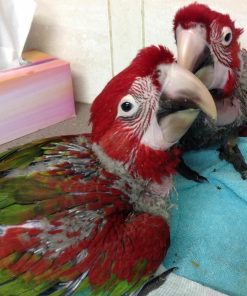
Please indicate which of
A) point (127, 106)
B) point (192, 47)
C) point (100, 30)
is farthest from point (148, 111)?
point (100, 30)

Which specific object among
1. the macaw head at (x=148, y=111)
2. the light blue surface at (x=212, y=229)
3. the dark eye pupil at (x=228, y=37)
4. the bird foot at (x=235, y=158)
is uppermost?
the dark eye pupil at (x=228, y=37)

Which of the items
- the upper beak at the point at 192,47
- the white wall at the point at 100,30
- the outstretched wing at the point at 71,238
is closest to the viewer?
the outstretched wing at the point at 71,238

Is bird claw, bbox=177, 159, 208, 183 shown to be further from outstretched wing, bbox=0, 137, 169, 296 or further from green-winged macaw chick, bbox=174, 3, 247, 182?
outstretched wing, bbox=0, 137, 169, 296

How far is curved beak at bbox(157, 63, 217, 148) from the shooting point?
418 mm

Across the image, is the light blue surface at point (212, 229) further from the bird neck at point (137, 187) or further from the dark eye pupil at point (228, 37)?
the dark eye pupil at point (228, 37)

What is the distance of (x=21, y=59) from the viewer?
832 millimetres

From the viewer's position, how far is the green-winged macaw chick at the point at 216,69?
0.53m

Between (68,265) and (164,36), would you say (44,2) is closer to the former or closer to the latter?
(164,36)

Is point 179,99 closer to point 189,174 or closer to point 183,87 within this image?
point 183,87

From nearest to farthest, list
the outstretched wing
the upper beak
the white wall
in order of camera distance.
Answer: the outstretched wing → the upper beak → the white wall

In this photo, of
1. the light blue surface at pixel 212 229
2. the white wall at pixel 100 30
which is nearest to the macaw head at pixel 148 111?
the light blue surface at pixel 212 229

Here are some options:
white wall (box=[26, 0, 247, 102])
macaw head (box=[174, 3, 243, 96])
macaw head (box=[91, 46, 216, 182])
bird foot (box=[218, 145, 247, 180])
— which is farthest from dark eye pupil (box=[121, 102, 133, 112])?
white wall (box=[26, 0, 247, 102])

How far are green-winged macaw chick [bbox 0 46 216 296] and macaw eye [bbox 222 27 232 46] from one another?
0.14m

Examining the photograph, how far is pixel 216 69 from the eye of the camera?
54cm
